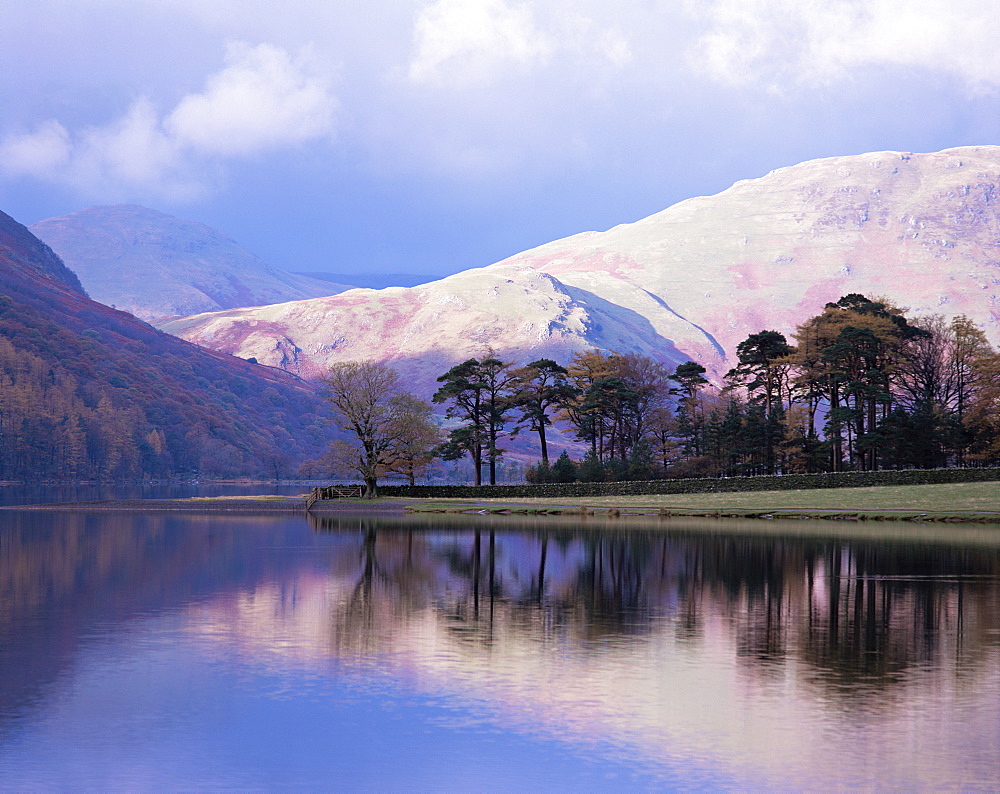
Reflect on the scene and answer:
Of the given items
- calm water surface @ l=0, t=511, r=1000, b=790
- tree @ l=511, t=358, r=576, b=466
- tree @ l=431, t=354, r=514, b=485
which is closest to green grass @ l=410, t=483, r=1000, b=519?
tree @ l=431, t=354, r=514, b=485

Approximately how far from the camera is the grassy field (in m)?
60.0

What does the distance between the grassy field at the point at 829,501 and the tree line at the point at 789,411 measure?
30.2 ft

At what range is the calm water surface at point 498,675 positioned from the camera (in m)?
11.2

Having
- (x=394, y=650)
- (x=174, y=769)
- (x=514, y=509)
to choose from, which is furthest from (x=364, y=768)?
(x=514, y=509)

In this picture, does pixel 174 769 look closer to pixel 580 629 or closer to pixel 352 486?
pixel 580 629

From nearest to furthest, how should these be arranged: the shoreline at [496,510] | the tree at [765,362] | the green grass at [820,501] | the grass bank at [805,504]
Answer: the shoreline at [496,510], the grass bank at [805,504], the green grass at [820,501], the tree at [765,362]

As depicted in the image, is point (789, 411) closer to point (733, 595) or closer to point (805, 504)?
point (805, 504)

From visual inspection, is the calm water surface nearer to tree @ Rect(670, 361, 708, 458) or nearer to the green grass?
the green grass

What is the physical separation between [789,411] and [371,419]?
37188 millimetres

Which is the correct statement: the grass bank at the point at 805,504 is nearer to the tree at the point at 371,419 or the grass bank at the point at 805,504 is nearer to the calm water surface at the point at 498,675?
the tree at the point at 371,419

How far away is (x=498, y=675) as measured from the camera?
1576cm

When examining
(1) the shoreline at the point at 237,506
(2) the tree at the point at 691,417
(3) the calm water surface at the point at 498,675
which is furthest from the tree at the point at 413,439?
(3) the calm water surface at the point at 498,675

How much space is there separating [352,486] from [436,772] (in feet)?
242

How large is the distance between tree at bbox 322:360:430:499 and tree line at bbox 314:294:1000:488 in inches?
8.2
